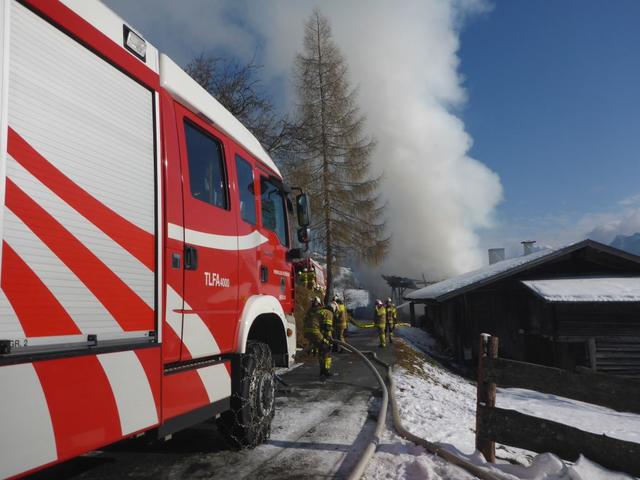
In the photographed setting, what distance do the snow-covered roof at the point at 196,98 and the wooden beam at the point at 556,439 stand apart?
12.0 feet

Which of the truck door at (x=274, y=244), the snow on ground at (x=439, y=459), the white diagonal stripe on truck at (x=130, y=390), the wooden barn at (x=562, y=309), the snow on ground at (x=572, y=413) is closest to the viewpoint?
the white diagonal stripe on truck at (x=130, y=390)

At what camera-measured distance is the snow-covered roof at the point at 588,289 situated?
604 inches

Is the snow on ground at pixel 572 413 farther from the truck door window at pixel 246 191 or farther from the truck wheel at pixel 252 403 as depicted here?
the truck door window at pixel 246 191

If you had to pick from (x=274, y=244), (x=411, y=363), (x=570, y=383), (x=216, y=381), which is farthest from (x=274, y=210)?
(x=411, y=363)

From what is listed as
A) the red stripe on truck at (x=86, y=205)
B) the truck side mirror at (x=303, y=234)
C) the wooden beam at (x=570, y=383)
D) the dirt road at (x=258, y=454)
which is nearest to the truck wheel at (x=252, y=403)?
the dirt road at (x=258, y=454)

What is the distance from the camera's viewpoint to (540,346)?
19.1m

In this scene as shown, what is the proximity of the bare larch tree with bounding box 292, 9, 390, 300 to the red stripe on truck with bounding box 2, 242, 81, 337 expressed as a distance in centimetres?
2413

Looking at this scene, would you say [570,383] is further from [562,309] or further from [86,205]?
[562,309]

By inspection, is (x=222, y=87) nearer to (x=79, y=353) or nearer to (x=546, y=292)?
(x=546, y=292)

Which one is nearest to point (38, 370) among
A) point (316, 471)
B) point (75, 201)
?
point (75, 201)

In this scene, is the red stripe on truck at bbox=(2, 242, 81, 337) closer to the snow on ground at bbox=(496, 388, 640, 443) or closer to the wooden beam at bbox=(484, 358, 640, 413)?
the wooden beam at bbox=(484, 358, 640, 413)

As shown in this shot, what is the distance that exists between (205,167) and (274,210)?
1.75m

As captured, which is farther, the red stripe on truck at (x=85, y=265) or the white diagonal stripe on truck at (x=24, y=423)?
the red stripe on truck at (x=85, y=265)

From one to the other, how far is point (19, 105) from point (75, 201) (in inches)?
21.2
